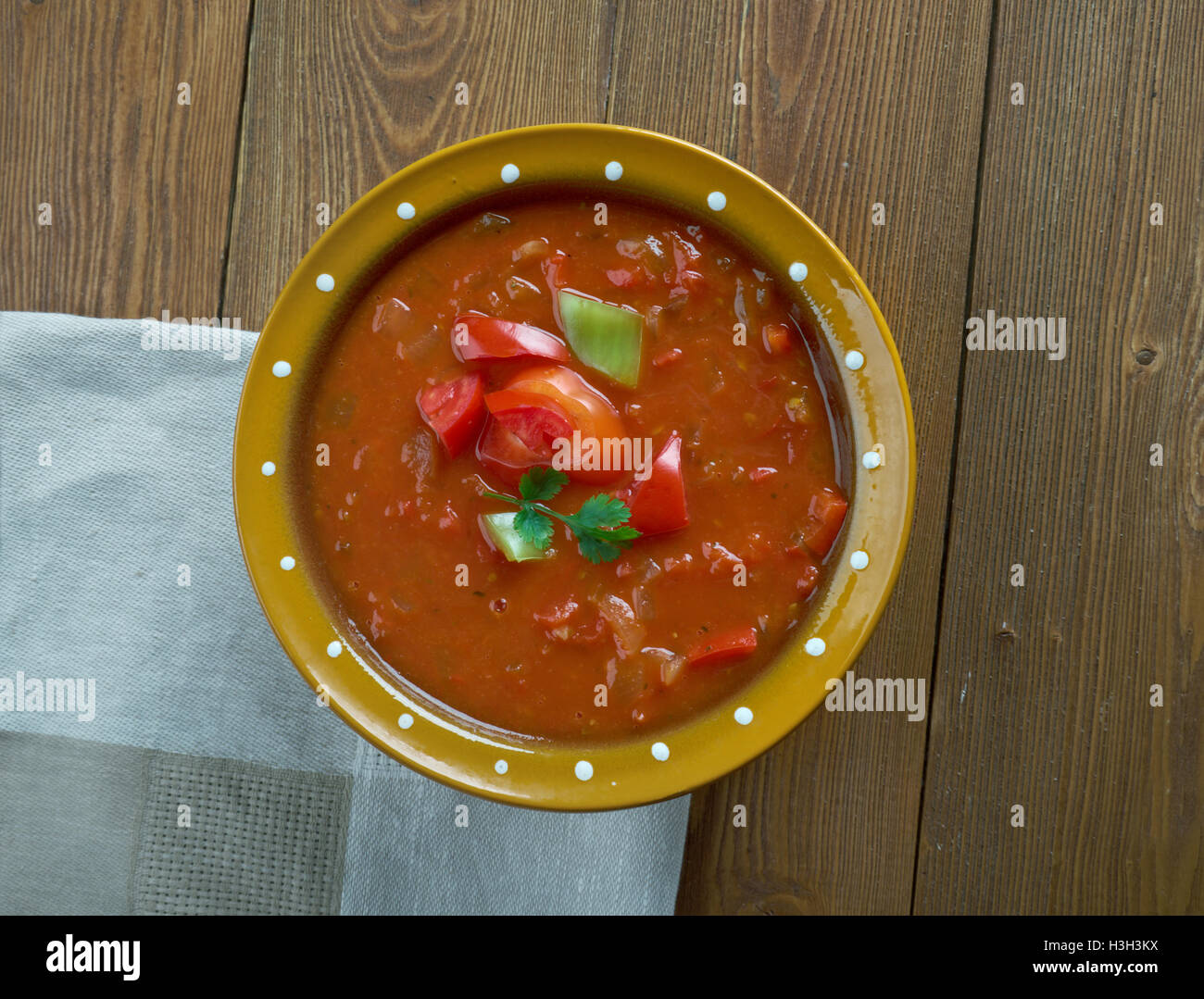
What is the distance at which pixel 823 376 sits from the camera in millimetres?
1888

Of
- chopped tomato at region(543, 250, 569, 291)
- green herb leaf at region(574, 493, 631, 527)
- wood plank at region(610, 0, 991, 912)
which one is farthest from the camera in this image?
wood plank at region(610, 0, 991, 912)

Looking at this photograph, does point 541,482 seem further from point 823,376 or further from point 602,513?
point 823,376

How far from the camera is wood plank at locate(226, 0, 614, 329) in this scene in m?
2.31

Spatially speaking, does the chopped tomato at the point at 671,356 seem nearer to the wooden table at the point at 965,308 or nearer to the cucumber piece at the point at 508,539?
the cucumber piece at the point at 508,539

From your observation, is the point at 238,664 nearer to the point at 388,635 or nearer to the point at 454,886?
the point at 388,635

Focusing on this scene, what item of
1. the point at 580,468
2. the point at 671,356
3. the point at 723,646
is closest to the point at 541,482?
the point at 580,468

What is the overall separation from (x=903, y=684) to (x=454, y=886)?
1.18 m

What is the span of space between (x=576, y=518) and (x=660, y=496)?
163 mm

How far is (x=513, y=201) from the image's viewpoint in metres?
1.92

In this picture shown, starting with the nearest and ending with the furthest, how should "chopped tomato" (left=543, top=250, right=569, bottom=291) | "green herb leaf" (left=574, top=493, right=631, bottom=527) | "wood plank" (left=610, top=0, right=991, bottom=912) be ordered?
"green herb leaf" (left=574, top=493, right=631, bottom=527) → "chopped tomato" (left=543, top=250, right=569, bottom=291) → "wood plank" (left=610, top=0, right=991, bottom=912)

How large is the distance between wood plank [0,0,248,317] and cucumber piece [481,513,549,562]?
1029 mm

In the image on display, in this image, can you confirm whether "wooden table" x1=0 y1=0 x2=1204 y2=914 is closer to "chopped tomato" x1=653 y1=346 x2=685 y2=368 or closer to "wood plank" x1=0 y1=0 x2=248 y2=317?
"wood plank" x1=0 y1=0 x2=248 y2=317

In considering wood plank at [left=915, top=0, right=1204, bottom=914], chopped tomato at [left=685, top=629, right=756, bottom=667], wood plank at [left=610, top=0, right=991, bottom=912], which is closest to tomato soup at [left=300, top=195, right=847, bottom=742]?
chopped tomato at [left=685, top=629, right=756, bottom=667]
